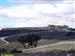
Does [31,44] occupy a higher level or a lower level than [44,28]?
lower

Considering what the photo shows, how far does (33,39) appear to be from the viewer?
28500mm

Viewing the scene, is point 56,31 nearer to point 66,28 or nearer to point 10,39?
point 66,28

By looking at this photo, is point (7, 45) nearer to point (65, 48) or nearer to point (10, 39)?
point (10, 39)

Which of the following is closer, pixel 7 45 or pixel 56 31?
pixel 7 45

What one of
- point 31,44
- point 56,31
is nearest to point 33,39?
point 31,44

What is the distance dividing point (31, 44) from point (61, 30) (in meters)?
3.25

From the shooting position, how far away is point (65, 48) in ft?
85.1

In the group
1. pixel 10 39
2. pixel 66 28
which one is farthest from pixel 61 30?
pixel 10 39

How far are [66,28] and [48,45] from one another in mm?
2574

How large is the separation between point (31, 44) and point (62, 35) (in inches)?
122

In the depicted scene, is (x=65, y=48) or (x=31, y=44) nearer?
(x=65, y=48)

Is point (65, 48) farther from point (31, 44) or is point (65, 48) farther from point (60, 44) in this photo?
point (31, 44)

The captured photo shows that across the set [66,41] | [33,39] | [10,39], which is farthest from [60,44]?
[10,39]

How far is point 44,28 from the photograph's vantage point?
91.6ft
